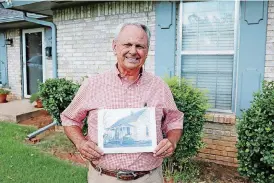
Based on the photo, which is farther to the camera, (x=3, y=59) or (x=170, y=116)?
(x=3, y=59)

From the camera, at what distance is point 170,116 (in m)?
1.81

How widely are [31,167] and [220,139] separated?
2685 millimetres

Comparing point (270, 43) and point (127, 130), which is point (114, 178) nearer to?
point (127, 130)

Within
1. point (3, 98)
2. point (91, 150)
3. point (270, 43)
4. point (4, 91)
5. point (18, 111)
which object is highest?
point (270, 43)

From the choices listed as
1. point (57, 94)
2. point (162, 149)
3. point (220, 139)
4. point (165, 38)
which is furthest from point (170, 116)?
point (57, 94)

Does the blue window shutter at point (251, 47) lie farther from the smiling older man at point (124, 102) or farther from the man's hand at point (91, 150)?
the man's hand at point (91, 150)

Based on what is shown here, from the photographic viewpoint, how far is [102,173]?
1.68m

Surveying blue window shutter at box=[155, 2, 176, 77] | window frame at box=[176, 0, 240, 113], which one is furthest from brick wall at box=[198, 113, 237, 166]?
blue window shutter at box=[155, 2, 176, 77]

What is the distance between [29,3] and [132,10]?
2.09 metres

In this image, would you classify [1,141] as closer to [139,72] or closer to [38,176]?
[38,176]

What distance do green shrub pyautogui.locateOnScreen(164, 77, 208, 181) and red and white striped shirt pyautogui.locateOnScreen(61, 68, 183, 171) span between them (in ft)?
5.51

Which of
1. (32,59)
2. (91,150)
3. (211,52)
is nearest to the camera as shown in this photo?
(91,150)

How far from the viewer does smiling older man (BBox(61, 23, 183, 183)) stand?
162 cm

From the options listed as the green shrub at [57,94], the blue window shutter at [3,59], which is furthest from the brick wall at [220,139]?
the blue window shutter at [3,59]
